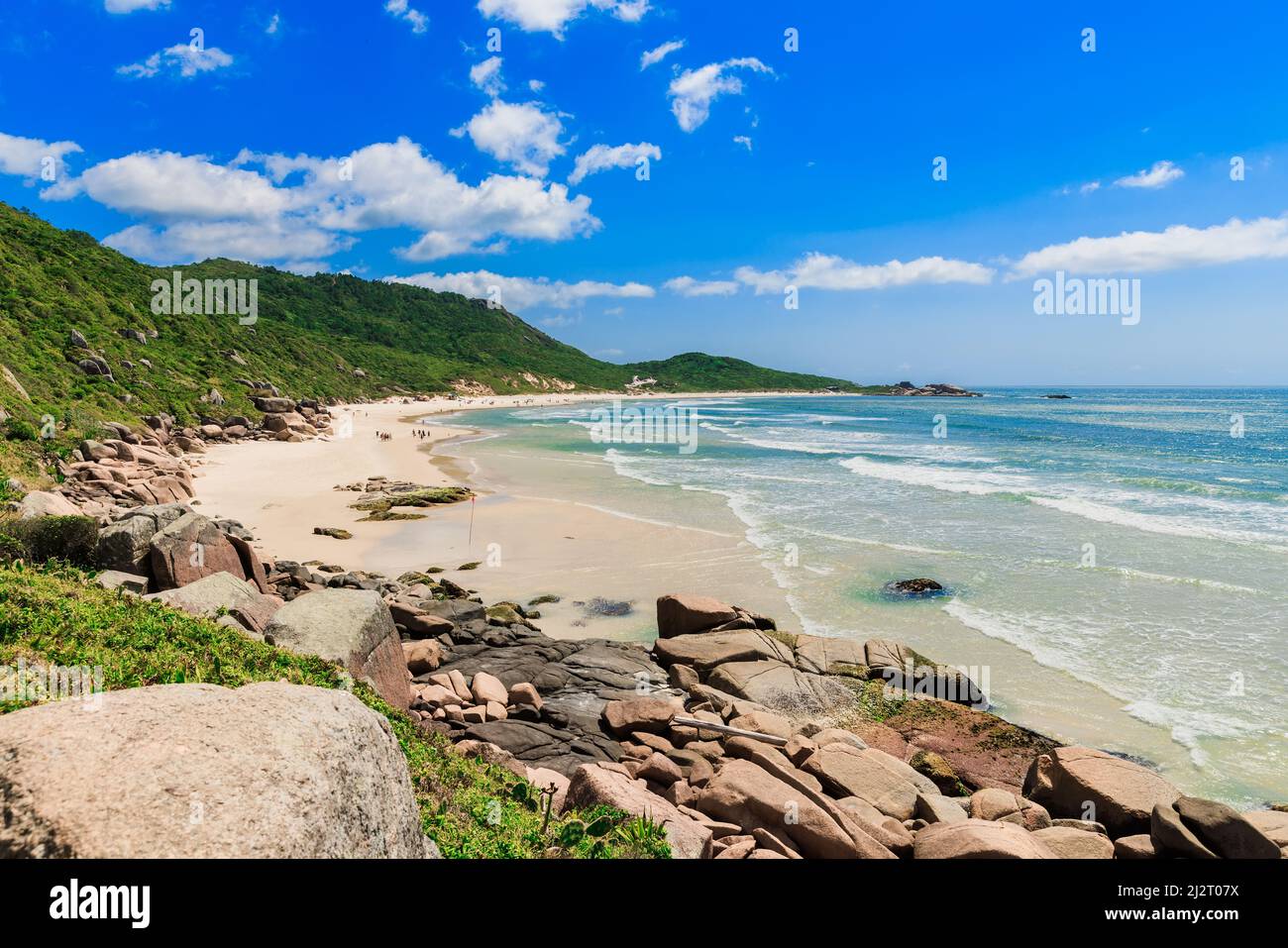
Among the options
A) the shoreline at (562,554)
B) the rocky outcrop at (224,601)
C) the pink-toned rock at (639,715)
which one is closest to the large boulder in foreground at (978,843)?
the pink-toned rock at (639,715)

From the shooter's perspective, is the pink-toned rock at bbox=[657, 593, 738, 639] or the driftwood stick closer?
the driftwood stick

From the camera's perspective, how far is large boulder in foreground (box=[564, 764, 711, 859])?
250 inches

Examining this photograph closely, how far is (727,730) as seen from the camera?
10211 mm

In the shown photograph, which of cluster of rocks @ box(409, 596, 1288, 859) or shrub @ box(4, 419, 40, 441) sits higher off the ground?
shrub @ box(4, 419, 40, 441)

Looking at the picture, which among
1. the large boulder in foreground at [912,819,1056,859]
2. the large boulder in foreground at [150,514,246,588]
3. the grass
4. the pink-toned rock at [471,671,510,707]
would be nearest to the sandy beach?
the pink-toned rock at [471,671,510,707]

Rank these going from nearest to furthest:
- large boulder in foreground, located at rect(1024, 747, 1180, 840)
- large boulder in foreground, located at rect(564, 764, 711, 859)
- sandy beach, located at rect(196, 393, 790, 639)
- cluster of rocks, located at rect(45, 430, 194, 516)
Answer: large boulder in foreground, located at rect(564, 764, 711, 859) → large boulder in foreground, located at rect(1024, 747, 1180, 840) → sandy beach, located at rect(196, 393, 790, 639) → cluster of rocks, located at rect(45, 430, 194, 516)

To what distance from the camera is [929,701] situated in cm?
1242

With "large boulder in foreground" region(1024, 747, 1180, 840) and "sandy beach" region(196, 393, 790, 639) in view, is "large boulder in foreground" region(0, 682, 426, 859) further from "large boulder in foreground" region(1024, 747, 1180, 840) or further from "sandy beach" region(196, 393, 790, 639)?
"sandy beach" region(196, 393, 790, 639)

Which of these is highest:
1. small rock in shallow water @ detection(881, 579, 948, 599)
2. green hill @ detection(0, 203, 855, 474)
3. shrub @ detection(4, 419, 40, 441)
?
green hill @ detection(0, 203, 855, 474)

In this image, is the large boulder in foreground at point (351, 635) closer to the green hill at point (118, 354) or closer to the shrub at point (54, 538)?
the shrub at point (54, 538)

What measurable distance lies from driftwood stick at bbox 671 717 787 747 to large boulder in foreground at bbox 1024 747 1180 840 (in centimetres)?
Result: 343
